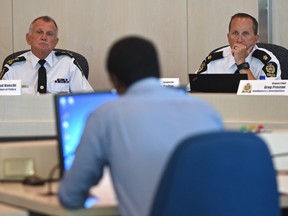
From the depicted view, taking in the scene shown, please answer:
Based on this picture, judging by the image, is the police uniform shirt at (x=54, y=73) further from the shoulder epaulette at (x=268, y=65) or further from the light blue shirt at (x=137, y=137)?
the light blue shirt at (x=137, y=137)

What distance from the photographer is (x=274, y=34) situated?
719 centimetres

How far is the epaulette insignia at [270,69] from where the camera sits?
18.9 ft

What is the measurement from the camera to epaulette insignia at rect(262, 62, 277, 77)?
5.75m

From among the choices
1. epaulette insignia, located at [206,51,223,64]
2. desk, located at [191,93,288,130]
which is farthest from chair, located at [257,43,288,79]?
desk, located at [191,93,288,130]

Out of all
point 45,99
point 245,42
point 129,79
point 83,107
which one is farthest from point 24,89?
point 129,79

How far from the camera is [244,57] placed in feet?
19.0

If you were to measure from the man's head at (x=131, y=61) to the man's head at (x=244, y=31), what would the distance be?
350cm

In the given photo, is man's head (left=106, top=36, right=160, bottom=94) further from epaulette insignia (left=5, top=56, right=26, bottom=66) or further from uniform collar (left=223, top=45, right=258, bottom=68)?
epaulette insignia (left=5, top=56, right=26, bottom=66)

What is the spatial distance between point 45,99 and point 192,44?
122 inches

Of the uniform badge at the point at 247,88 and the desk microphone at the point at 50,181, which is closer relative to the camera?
the desk microphone at the point at 50,181

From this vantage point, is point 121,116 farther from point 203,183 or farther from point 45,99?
point 45,99

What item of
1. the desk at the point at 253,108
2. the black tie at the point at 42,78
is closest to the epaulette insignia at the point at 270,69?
the black tie at the point at 42,78

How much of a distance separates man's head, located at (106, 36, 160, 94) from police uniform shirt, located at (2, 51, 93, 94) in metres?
3.45

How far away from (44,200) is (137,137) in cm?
44
